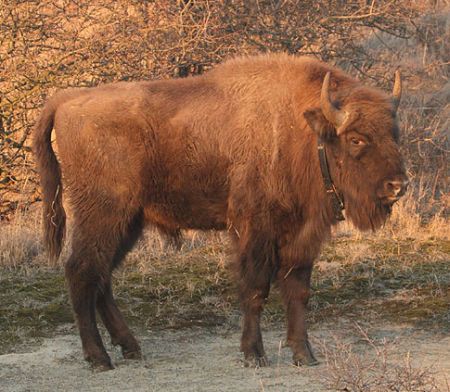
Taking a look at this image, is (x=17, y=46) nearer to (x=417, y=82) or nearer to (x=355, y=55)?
(x=355, y=55)

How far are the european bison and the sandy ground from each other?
7.8 inches

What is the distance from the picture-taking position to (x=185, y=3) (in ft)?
37.2

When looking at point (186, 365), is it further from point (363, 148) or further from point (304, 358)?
point (363, 148)

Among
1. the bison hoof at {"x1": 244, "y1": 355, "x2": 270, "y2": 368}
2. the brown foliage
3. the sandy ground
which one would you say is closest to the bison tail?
the sandy ground

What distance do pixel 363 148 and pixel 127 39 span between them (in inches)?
198

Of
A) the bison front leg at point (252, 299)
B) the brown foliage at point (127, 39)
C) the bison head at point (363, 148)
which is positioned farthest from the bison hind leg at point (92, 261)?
the brown foliage at point (127, 39)

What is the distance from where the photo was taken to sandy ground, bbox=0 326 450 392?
20.4 feet

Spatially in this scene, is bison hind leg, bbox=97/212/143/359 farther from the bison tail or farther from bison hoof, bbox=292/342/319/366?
bison hoof, bbox=292/342/319/366

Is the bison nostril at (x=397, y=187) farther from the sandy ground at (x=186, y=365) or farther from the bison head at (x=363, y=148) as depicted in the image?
the sandy ground at (x=186, y=365)

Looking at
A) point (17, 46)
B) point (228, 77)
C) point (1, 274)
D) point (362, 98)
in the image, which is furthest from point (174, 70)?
point (362, 98)

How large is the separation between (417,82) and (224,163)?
9.19m

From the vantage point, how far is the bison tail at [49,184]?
24.0ft

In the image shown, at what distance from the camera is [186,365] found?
6.85 meters

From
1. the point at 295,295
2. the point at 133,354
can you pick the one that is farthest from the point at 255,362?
the point at 133,354
